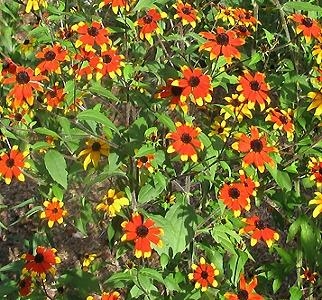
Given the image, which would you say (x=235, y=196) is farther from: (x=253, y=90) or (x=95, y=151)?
(x=95, y=151)

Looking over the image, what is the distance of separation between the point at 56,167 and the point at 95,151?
15 cm

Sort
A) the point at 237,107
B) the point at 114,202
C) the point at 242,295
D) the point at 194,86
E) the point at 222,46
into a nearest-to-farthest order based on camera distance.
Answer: the point at 194,86, the point at 222,46, the point at 114,202, the point at 242,295, the point at 237,107

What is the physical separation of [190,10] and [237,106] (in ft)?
1.37

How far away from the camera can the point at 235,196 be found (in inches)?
76.7

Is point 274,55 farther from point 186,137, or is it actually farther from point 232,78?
point 186,137

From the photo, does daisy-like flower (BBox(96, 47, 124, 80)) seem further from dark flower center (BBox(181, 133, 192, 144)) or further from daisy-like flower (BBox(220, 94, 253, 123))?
daisy-like flower (BBox(220, 94, 253, 123))

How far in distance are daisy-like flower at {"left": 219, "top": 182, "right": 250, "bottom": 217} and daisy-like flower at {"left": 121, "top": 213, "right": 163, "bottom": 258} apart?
239mm

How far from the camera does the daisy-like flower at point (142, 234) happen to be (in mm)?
1899

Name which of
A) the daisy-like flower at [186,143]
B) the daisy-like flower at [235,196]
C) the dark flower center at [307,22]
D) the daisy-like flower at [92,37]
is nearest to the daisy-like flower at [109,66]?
the daisy-like flower at [92,37]

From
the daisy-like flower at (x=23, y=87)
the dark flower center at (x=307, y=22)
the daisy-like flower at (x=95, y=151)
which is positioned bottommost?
the daisy-like flower at (x=95, y=151)

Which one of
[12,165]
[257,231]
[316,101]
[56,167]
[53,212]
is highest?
[316,101]

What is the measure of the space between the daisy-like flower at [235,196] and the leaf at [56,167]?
0.52m

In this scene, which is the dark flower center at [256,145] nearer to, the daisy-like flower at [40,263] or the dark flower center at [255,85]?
Answer: the dark flower center at [255,85]

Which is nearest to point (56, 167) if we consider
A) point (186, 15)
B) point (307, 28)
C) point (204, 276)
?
point (204, 276)
